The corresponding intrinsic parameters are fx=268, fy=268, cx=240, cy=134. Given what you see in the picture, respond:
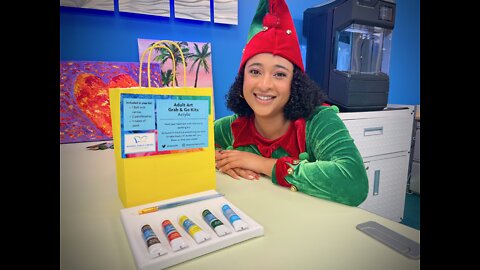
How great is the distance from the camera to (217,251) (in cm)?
46

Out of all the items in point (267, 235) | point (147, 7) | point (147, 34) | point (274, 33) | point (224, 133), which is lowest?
point (267, 235)

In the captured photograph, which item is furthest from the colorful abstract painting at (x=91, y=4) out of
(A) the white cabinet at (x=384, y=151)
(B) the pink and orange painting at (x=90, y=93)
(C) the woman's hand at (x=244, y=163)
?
(A) the white cabinet at (x=384, y=151)

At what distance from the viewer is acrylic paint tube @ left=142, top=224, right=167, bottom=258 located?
42 centimetres

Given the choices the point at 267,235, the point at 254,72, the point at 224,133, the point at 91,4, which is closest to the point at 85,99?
the point at 91,4

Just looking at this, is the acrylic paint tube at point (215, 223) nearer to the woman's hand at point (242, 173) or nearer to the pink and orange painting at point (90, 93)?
the woman's hand at point (242, 173)

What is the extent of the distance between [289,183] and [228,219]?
278mm

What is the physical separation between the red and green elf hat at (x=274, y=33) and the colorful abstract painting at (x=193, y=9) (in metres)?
0.71

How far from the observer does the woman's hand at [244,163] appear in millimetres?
863

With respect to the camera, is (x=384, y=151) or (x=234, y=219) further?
(x=384, y=151)

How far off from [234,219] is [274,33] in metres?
0.71

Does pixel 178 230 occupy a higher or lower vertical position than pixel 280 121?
lower

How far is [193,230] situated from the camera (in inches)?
18.8

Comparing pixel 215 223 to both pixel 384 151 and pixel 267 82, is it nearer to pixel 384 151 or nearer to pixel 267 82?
pixel 267 82
